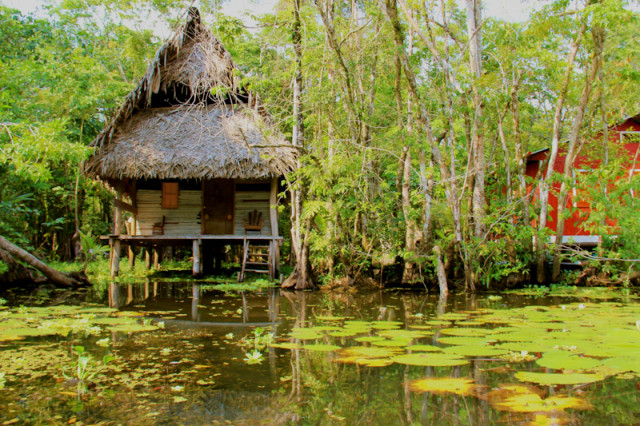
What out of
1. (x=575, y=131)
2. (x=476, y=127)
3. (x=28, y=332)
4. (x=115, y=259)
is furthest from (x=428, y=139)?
(x=115, y=259)

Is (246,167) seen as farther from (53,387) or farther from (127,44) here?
(127,44)

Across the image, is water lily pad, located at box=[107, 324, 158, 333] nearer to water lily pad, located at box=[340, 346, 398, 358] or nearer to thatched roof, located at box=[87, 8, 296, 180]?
water lily pad, located at box=[340, 346, 398, 358]

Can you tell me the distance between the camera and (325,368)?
3.12 m

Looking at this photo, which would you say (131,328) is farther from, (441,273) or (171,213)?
(171,213)

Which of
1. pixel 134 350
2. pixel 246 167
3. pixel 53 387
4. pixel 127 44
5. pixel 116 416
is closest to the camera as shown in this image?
pixel 116 416

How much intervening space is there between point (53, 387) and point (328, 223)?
22.1 feet

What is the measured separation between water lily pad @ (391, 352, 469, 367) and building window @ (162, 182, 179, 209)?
976 cm

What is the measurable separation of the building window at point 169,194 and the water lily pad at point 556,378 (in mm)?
10462

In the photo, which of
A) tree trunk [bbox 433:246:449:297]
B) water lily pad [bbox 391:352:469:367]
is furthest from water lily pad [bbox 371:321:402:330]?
tree trunk [bbox 433:246:449:297]

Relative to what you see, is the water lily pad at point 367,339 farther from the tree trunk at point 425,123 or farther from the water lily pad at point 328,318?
the tree trunk at point 425,123

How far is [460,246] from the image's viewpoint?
7.91 metres

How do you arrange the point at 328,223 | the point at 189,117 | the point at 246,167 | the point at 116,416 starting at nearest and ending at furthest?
the point at 116,416
the point at 328,223
the point at 246,167
the point at 189,117

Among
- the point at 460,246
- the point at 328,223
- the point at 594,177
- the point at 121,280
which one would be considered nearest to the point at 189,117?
the point at 121,280

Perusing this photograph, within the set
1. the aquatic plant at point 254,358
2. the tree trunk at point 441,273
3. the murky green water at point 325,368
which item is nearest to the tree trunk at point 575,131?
the tree trunk at point 441,273
